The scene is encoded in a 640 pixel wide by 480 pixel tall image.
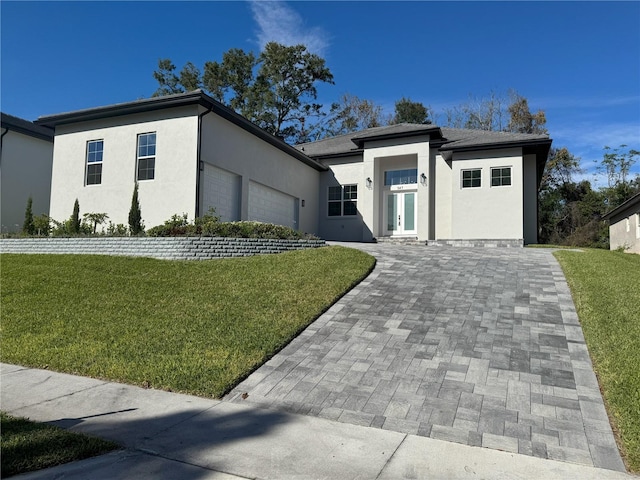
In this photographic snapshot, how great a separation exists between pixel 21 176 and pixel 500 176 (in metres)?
20.1

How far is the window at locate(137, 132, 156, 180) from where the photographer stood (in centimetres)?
1457

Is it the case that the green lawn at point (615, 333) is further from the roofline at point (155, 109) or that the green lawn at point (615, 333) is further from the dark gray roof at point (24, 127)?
the dark gray roof at point (24, 127)

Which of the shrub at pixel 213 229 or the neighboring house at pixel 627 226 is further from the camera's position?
the neighboring house at pixel 627 226

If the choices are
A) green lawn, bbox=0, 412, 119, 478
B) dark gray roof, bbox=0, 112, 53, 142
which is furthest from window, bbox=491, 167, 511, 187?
dark gray roof, bbox=0, 112, 53, 142

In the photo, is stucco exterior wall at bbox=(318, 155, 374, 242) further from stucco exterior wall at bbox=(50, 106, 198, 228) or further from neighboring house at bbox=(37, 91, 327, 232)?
stucco exterior wall at bbox=(50, 106, 198, 228)

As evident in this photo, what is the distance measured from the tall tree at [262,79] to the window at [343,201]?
589 inches

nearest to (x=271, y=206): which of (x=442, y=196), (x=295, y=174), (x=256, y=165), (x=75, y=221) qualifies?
(x=256, y=165)

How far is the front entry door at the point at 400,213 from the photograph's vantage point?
19906mm

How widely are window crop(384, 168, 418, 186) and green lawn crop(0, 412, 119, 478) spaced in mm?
18142

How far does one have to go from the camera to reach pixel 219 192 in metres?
15.0

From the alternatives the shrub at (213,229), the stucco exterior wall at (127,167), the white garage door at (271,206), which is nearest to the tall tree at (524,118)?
the white garage door at (271,206)

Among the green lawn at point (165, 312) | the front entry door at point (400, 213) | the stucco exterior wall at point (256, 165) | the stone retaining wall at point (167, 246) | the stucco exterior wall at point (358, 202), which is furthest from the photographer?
the stucco exterior wall at point (358, 202)

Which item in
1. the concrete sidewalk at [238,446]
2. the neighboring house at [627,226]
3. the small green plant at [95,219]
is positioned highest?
the neighboring house at [627,226]

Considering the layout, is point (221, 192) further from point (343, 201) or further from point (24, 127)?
point (24, 127)
